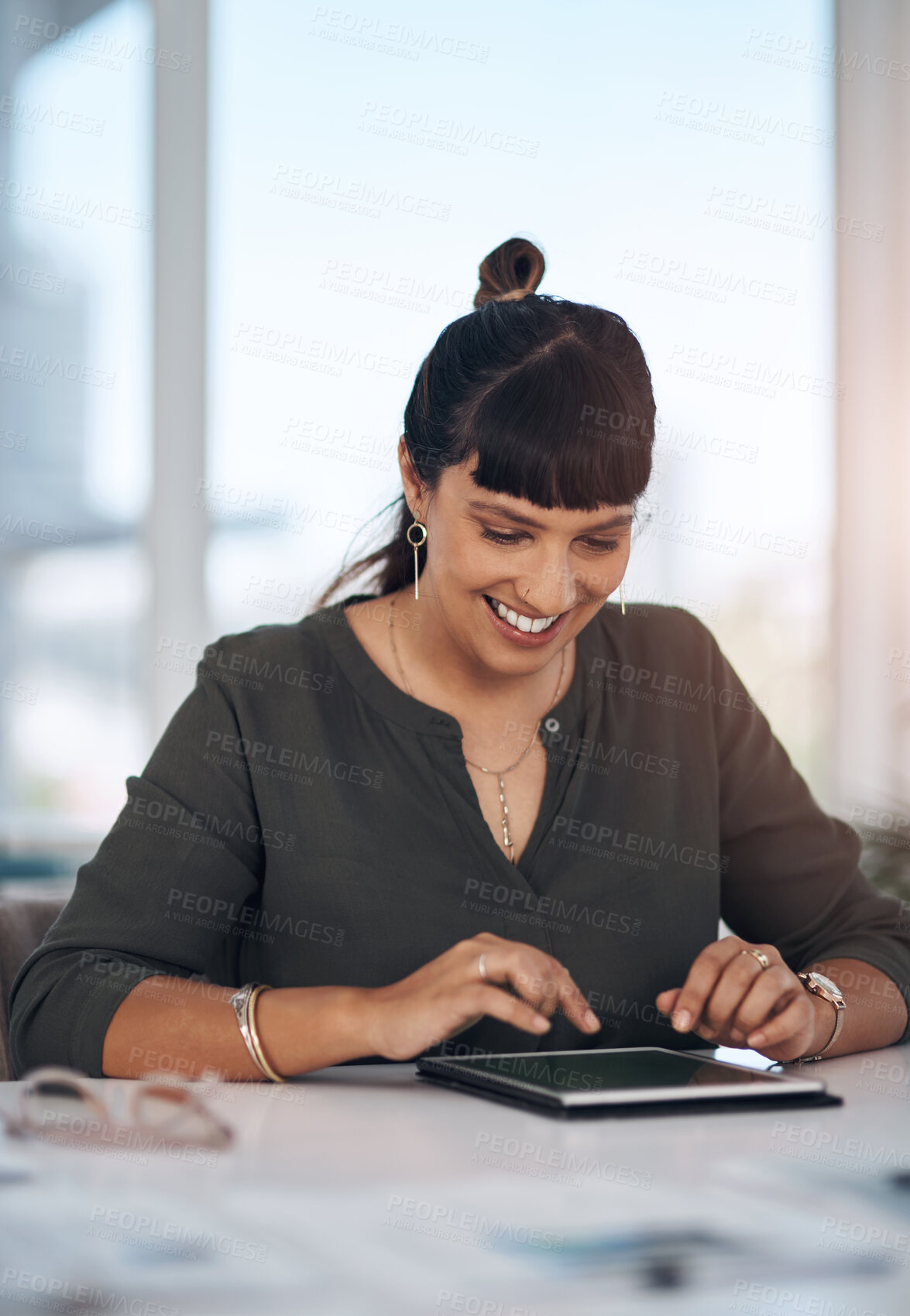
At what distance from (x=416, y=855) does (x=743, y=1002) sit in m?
0.42

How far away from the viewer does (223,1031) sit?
42.0 inches

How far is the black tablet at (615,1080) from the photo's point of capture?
917mm

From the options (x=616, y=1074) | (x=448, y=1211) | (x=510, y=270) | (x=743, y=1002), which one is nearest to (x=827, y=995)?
(x=743, y=1002)

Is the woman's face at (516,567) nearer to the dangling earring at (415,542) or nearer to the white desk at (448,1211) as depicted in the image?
the dangling earring at (415,542)

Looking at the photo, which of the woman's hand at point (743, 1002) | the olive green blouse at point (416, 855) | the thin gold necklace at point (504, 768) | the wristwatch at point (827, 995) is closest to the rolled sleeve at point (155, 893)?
the olive green blouse at point (416, 855)

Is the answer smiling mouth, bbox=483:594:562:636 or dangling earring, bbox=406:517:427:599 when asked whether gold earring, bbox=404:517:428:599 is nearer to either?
dangling earring, bbox=406:517:427:599

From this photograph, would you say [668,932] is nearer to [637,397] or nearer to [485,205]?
[637,397]

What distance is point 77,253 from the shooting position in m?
3.43

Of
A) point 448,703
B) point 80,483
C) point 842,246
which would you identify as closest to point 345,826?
point 448,703

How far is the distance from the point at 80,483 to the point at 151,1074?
2612mm

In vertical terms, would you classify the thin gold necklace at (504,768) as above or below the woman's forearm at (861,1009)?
above

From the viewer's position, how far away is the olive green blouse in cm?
125

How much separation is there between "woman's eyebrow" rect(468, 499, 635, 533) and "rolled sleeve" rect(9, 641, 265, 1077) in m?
0.35

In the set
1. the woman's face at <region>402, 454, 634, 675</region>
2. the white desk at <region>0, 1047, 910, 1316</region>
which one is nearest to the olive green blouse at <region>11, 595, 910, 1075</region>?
the woman's face at <region>402, 454, 634, 675</region>
